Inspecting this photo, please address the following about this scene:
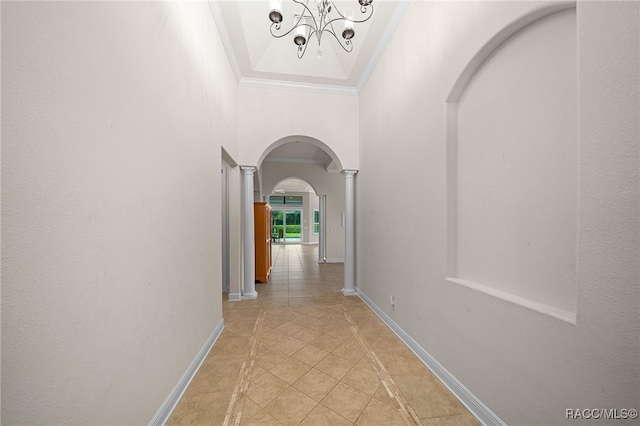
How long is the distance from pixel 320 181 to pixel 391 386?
288 inches

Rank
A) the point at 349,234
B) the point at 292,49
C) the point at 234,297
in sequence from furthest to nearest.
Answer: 1. the point at 349,234
2. the point at 234,297
3. the point at 292,49

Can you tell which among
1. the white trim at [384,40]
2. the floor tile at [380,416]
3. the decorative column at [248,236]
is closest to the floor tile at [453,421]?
the floor tile at [380,416]

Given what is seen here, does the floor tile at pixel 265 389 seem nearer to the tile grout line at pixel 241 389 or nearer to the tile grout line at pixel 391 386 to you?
the tile grout line at pixel 241 389

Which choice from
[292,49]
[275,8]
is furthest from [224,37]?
[275,8]

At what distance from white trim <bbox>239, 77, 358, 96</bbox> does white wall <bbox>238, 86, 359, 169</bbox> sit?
5 centimetres

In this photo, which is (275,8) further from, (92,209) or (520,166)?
(520,166)

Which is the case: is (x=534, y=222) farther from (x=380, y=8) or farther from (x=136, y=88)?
(x=380, y=8)

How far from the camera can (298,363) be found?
2.44 metres

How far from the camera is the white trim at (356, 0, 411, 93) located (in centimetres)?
280

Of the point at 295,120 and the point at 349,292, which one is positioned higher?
the point at 295,120

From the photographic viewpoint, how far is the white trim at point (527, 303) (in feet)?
4.07

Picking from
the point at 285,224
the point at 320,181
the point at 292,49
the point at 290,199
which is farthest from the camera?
the point at 285,224

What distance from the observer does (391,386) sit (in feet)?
6.80

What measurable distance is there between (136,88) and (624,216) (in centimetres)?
244
